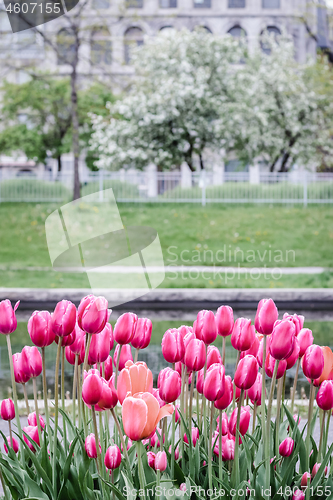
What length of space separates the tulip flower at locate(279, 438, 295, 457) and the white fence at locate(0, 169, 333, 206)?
17.1 metres

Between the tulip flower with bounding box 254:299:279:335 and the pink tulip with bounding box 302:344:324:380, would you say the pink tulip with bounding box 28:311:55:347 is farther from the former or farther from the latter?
the pink tulip with bounding box 302:344:324:380

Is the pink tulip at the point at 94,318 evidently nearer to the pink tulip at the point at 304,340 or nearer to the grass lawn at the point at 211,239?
the pink tulip at the point at 304,340

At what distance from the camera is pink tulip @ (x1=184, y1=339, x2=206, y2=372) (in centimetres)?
140

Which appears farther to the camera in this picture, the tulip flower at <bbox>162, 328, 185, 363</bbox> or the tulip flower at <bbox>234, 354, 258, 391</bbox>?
the tulip flower at <bbox>162, 328, 185, 363</bbox>

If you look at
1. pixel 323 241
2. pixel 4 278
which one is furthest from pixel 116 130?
pixel 4 278

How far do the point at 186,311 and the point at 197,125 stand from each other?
540 inches

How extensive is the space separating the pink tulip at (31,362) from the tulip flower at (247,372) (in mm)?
529

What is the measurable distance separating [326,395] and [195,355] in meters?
0.32

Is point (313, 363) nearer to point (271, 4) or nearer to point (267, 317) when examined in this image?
point (267, 317)

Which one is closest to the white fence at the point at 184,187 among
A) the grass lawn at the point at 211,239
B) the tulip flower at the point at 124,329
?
the grass lawn at the point at 211,239

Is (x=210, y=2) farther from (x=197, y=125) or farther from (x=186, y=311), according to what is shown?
(x=186, y=311)

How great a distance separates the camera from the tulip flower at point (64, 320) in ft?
4.57

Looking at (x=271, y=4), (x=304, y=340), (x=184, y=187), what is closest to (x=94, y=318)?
(x=304, y=340)

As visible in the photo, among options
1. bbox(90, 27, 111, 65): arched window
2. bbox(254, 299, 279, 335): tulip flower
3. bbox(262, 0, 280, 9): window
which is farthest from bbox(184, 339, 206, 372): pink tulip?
bbox(262, 0, 280, 9): window
